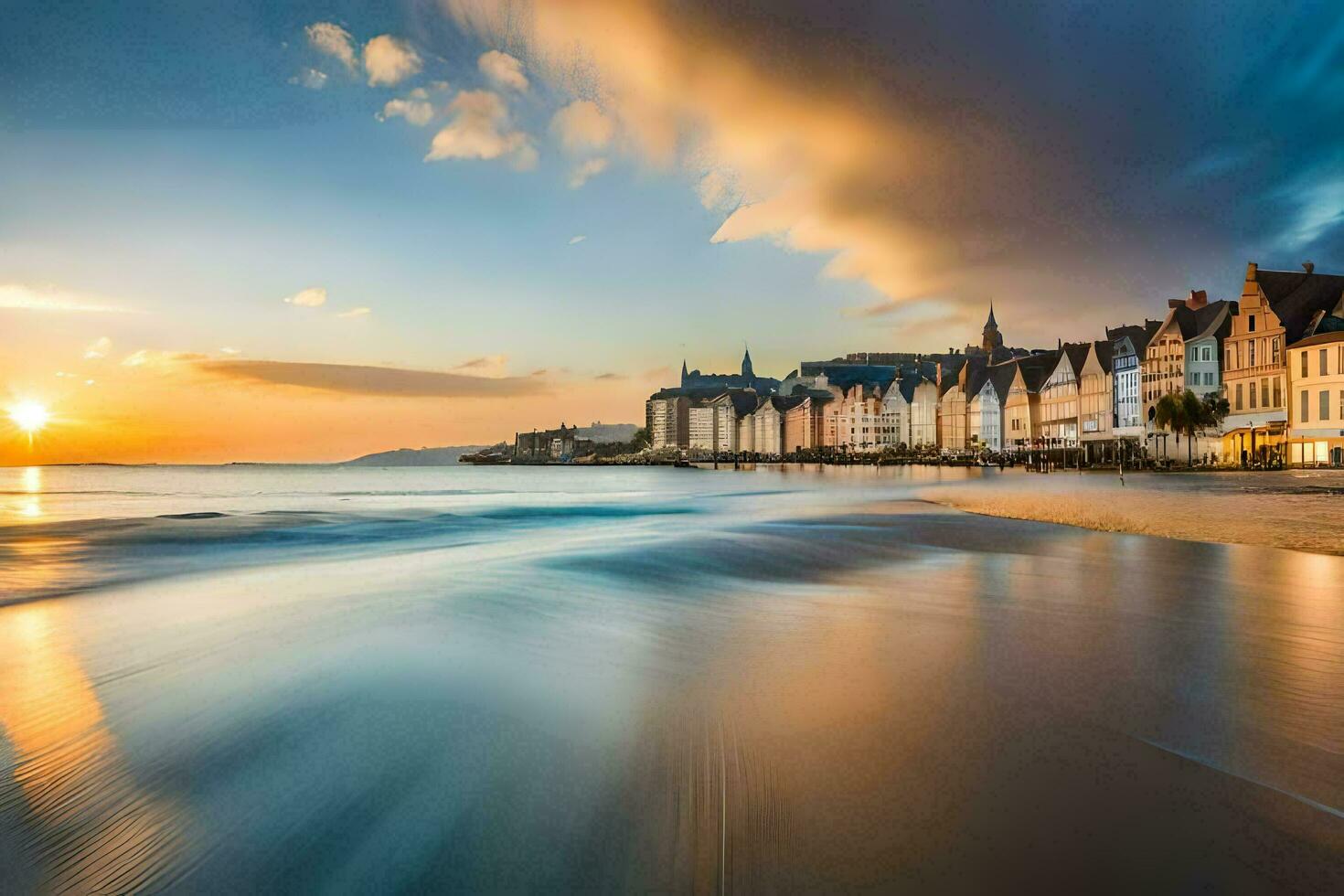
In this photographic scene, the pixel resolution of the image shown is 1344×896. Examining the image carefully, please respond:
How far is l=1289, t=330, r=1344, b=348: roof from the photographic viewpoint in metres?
45.1

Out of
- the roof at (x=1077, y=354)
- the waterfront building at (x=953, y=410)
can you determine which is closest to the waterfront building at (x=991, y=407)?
the waterfront building at (x=953, y=410)

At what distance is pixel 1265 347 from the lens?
53281mm

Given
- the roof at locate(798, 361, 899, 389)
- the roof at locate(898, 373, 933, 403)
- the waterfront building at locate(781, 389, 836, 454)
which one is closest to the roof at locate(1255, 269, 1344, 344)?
the roof at locate(898, 373, 933, 403)

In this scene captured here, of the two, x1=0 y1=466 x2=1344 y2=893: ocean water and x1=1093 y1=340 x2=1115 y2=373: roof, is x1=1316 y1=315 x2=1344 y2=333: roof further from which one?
x1=0 y1=466 x2=1344 y2=893: ocean water

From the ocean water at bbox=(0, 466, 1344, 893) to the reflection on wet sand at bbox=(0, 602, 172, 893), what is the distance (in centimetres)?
2

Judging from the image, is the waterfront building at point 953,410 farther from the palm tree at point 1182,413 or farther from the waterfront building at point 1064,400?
the palm tree at point 1182,413

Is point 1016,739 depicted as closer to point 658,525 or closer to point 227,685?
point 227,685

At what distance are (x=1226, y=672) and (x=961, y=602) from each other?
383 cm

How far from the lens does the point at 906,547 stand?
55.3 feet

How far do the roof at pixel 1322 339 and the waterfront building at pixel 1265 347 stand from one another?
256cm

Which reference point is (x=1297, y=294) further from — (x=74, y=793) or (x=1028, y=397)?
(x=74, y=793)

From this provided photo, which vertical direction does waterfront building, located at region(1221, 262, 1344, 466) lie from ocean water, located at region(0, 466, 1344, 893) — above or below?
above

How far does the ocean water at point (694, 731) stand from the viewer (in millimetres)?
3559

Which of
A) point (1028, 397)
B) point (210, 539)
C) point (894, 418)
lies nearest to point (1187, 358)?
point (1028, 397)
